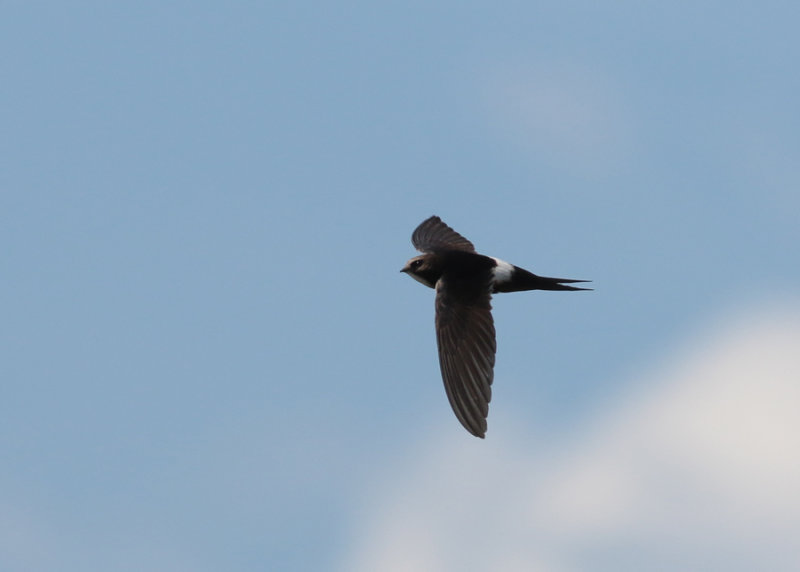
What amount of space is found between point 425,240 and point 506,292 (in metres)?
2.27

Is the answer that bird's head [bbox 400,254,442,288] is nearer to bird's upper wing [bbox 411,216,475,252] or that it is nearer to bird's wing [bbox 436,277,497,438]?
bird's wing [bbox 436,277,497,438]

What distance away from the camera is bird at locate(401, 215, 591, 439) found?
11281 millimetres

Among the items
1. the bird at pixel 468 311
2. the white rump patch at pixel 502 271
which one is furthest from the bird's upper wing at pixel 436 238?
the white rump patch at pixel 502 271

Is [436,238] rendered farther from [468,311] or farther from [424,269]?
[468,311]

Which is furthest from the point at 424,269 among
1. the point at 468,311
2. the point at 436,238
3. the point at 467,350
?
the point at 436,238

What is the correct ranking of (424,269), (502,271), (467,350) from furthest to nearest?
(424,269) < (502,271) < (467,350)

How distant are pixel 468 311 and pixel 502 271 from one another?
993 millimetres

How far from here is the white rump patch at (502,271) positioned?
1296cm

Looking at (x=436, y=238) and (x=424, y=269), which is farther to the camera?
(x=436, y=238)

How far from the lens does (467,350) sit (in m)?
11.7

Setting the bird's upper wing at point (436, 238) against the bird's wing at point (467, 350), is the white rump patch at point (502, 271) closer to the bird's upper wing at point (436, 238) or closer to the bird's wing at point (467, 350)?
the bird's wing at point (467, 350)

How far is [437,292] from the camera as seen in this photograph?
41.2 ft

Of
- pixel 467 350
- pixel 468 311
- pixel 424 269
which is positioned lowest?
pixel 467 350

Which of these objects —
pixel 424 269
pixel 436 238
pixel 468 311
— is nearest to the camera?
pixel 468 311
